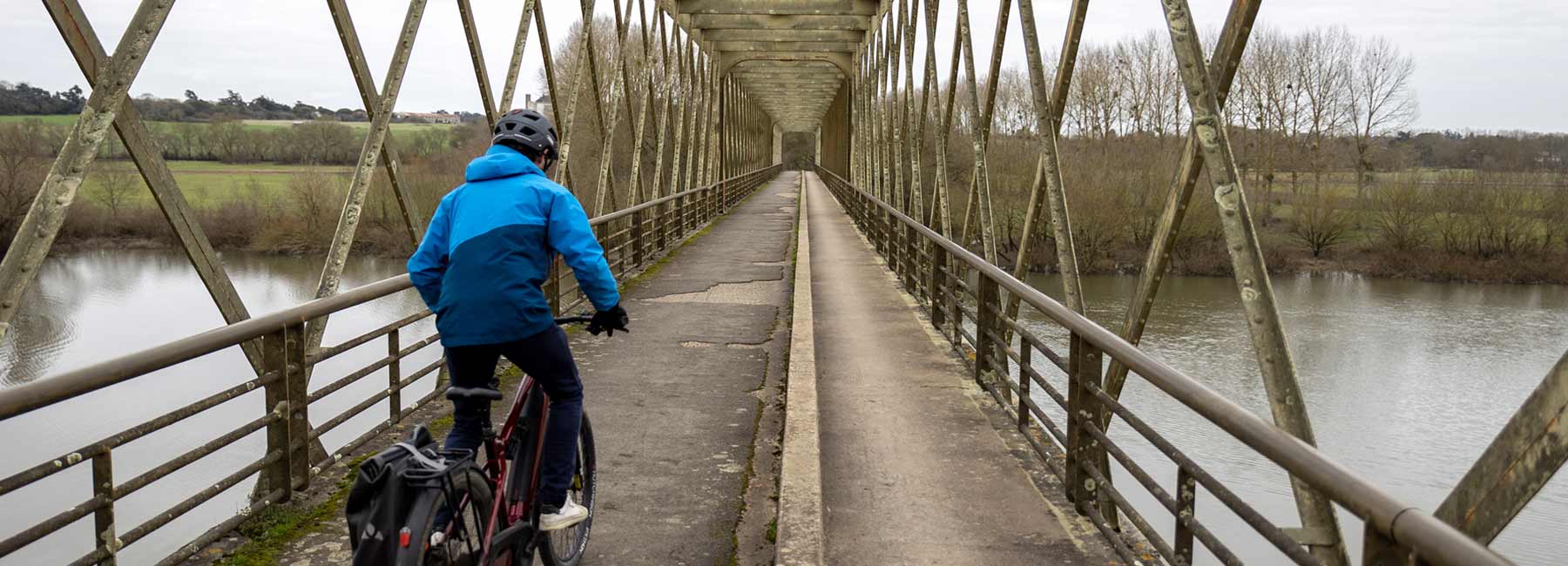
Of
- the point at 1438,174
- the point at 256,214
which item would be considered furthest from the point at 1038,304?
the point at 1438,174

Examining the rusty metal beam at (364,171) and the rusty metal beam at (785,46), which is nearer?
the rusty metal beam at (364,171)

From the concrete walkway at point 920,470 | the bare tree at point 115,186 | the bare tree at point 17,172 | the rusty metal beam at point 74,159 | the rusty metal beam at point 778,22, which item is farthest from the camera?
the bare tree at point 115,186

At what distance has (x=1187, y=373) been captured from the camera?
22953mm

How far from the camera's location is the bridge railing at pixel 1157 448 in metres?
1.99

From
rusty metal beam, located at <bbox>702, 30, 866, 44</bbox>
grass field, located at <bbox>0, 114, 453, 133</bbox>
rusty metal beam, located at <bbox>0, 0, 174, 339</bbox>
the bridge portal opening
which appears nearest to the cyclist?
rusty metal beam, located at <bbox>0, 0, 174, 339</bbox>

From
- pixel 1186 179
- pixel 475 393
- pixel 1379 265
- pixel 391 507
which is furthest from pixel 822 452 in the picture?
pixel 1379 265

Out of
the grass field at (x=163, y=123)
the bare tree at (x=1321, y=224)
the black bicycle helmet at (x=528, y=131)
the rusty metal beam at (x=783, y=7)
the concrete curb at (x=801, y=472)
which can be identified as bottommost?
the bare tree at (x=1321, y=224)

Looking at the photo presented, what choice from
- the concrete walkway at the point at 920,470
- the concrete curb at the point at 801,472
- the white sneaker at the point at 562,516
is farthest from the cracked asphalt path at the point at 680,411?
the white sneaker at the point at 562,516

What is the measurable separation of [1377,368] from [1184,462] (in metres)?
23.5

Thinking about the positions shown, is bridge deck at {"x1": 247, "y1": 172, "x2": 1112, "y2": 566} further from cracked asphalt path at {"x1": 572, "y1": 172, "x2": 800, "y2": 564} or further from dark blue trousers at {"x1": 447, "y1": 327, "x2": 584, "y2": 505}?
dark blue trousers at {"x1": 447, "y1": 327, "x2": 584, "y2": 505}

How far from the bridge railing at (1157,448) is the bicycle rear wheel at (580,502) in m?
1.87

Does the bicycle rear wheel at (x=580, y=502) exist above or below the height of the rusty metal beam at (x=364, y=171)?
below

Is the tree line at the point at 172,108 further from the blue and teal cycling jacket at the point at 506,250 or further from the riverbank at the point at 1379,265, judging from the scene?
the riverbank at the point at 1379,265

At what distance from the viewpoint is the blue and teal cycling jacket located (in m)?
2.93
